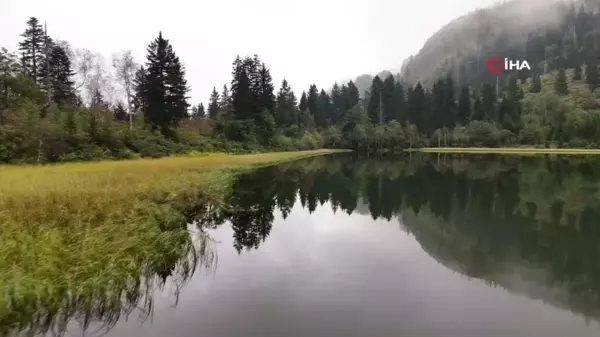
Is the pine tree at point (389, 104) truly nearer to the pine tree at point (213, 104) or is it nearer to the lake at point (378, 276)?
the pine tree at point (213, 104)

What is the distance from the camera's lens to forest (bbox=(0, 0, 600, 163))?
33531 mm

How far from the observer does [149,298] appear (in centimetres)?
758

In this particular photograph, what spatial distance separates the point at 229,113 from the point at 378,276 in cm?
6003

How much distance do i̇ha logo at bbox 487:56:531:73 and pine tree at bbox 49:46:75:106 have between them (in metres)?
181

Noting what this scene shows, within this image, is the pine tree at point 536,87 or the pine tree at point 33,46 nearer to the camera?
the pine tree at point 33,46

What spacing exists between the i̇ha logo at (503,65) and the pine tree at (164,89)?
171 meters

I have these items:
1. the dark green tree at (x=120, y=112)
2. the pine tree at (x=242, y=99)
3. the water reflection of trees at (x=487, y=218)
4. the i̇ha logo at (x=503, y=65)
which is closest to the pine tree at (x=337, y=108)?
the pine tree at (x=242, y=99)

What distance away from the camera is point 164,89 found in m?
50.1

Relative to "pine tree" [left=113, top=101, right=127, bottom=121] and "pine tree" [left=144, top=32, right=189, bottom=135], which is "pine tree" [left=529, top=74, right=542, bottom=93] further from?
"pine tree" [left=113, top=101, right=127, bottom=121]

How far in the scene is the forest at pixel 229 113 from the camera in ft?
110

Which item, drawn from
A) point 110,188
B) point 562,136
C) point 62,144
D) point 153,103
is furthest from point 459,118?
point 110,188

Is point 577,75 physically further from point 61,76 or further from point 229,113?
point 61,76

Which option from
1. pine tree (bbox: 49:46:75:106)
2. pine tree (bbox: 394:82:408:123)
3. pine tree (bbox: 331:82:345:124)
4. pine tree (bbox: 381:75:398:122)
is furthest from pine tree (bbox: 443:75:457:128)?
pine tree (bbox: 49:46:75:106)

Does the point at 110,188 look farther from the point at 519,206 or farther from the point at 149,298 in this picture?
the point at 519,206
